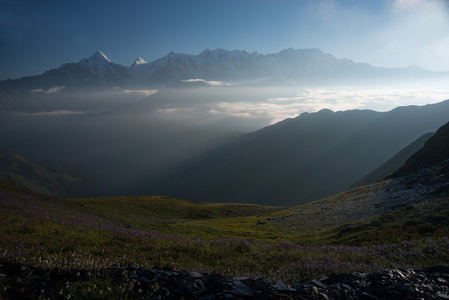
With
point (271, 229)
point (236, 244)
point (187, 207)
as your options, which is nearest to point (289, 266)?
point (236, 244)

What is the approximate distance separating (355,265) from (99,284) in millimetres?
13371

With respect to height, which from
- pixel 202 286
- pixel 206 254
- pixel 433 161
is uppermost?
pixel 202 286

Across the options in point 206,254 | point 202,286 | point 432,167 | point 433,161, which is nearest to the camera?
point 202,286

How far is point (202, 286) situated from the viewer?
864cm

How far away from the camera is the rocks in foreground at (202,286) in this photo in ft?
25.6

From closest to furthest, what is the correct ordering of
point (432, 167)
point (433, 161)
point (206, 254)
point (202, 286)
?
point (202, 286)
point (206, 254)
point (432, 167)
point (433, 161)

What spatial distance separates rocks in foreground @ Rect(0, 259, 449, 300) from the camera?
7789 millimetres

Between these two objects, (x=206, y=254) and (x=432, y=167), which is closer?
(x=206, y=254)

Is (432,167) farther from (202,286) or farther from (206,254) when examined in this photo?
(202,286)

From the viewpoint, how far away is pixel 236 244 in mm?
19562

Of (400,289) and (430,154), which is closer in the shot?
(400,289)

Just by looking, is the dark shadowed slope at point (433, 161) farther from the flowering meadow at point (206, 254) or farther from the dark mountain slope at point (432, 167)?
the flowering meadow at point (206, 254)

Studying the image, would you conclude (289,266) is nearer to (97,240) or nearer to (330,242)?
(97,240)

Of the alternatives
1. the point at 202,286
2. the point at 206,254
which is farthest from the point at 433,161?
the point at 202,286
